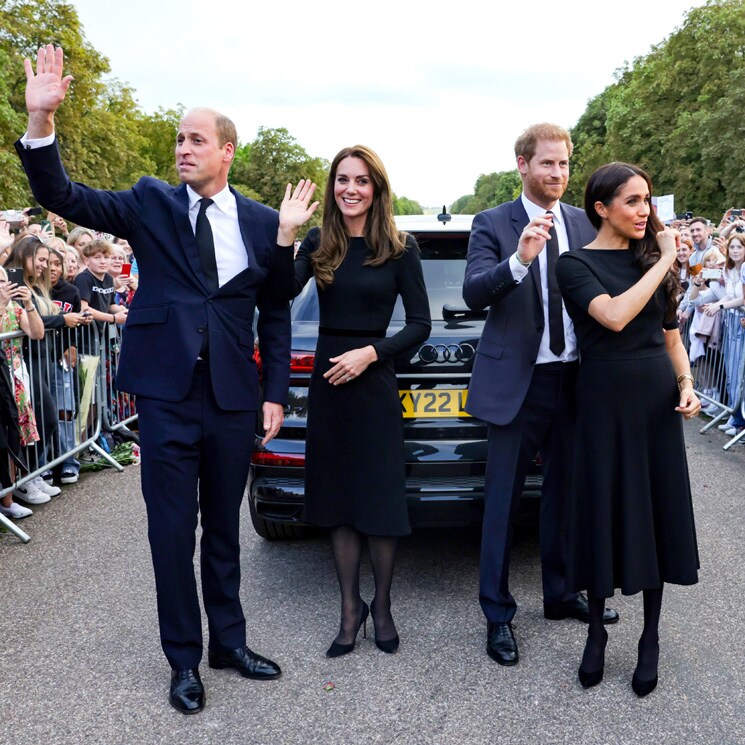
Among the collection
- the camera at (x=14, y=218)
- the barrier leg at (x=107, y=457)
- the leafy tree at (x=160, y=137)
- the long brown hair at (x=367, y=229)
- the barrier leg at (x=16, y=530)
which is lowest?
the barrier leg at (x=107, y=457)

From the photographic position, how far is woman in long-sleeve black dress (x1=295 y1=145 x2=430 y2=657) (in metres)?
3.88

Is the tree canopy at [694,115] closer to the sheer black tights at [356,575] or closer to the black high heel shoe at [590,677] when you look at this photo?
the sheer black tights at [356,575]

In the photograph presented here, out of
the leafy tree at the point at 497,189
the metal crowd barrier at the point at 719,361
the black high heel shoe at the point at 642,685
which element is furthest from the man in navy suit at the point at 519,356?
the leafy tree at the point at 497,189

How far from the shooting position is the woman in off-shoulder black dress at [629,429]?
11.6ft

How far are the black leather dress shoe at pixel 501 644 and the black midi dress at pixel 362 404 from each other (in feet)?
1.87

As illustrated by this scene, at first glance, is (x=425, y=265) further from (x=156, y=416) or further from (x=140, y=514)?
(x=140, y=514)

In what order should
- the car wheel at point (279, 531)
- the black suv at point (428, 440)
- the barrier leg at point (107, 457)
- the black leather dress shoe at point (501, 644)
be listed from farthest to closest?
the barrier leg at point (107, 457)
the car wheel at point (279, 531)
the black suv at point (428, 440)
the black leather dress shoe at point (501, 644)

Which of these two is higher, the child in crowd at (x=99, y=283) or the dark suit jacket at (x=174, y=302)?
the dark suit jacket at (x=174, y=302)

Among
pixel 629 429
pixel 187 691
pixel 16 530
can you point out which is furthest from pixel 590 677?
pixel 16 530

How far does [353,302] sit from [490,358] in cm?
63

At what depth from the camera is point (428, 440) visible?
443 centimetres

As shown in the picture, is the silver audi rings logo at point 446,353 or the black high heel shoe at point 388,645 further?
the silver audi rings logo at point 446,353

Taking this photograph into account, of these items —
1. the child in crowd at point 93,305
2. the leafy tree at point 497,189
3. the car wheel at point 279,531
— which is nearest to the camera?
the car wheel at point 279,531

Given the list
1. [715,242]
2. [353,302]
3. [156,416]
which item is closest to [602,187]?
[353,302]
